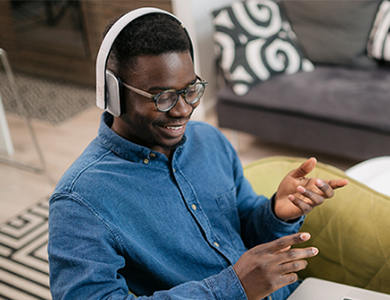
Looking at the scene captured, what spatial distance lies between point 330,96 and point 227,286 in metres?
1.70

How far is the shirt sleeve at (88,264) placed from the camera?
710mm

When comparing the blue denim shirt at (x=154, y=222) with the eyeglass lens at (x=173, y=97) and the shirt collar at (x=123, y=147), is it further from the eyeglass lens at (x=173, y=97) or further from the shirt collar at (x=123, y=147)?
the eyeglass lens at (x=173, y=97)

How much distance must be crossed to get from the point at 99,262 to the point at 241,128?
6.04ft

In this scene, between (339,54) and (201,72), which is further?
(201,72)

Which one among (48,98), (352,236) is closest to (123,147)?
(352,236)

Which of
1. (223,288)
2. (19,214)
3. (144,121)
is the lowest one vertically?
(19,214)

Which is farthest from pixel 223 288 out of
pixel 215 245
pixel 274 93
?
pixel 274 93

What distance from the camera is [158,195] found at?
0.86 meters

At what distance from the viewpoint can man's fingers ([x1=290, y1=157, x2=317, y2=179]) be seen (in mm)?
855

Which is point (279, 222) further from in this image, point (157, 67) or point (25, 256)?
point (25, 256)

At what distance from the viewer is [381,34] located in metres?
2.37

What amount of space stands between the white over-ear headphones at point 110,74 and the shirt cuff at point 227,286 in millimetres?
384

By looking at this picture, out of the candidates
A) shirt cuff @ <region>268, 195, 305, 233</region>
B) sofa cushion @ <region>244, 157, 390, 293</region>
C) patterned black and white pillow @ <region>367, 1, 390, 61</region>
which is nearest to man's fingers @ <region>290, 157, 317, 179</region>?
shirt cuff @ <region>268, 195, 305, 233</region>

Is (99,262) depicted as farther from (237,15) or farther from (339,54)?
(339,54)
